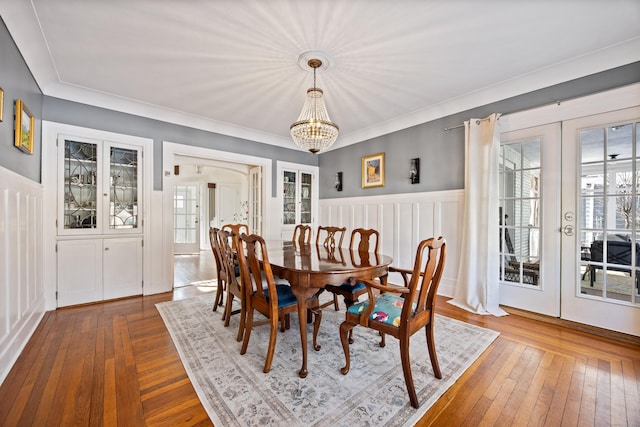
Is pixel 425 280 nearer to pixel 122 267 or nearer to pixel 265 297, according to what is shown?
pixel 265 297

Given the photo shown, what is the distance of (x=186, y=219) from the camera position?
24.9 feet

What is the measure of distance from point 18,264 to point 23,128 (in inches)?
45.8

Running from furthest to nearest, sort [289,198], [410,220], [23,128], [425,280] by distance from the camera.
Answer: [289,198] → [410,220] → [23,128] → [425,280]

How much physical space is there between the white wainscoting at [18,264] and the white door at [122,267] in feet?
1.99

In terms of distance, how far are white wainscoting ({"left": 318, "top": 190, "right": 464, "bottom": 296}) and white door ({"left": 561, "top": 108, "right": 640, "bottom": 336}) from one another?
1066mm

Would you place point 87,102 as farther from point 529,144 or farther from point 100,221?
point 529,144

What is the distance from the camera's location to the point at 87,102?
319 centimetres

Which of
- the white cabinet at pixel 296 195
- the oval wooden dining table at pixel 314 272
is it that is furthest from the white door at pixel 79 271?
the white cabinet at pixel 296 195

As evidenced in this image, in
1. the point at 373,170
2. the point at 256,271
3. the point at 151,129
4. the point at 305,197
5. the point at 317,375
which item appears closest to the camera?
the point at 317,375

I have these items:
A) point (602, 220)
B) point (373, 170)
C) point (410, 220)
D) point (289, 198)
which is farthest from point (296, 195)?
point (602, 220)

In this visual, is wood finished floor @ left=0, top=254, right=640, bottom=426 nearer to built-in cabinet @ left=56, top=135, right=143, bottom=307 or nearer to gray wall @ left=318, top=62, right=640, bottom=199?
built-in cabinet @ left=56, top=135, right=143, bottom=307

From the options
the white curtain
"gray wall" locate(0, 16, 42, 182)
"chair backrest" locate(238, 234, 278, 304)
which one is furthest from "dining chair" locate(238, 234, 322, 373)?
the white curtain

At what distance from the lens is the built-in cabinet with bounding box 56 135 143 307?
3.08 metres

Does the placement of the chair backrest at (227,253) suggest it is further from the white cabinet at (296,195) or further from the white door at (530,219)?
the white door at (530,219)
